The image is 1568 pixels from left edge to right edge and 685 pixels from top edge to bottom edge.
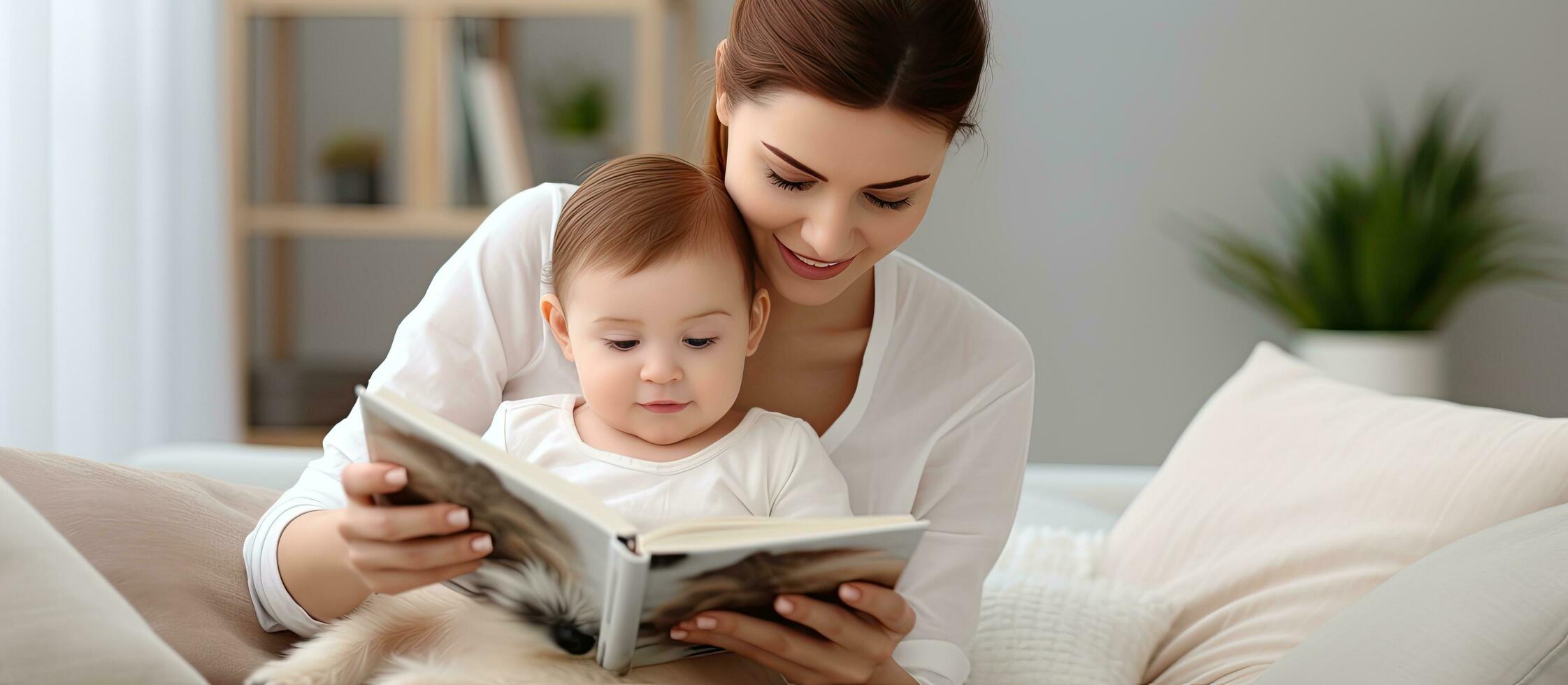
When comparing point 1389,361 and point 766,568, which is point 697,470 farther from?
point 1389,361

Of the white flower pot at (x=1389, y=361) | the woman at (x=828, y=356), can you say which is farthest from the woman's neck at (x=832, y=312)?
the white flower pot at (x=1389, y=361)

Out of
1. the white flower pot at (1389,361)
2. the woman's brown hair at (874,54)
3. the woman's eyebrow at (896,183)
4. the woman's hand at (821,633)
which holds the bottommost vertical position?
the white flower pot at (1389,361)

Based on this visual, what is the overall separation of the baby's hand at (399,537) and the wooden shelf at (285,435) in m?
2.57

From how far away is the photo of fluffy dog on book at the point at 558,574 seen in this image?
779 mm

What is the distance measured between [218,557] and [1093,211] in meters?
2.88

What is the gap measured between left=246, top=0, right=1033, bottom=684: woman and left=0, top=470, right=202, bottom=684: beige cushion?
16 cm

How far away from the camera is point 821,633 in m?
0.90

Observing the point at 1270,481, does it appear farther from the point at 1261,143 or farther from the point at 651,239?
the point at 1261,143

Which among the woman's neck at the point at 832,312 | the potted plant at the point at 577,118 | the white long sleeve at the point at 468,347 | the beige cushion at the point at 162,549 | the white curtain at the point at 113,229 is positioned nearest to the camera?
the beige cushion at the point at 162,549

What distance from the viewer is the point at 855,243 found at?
3.60 feet

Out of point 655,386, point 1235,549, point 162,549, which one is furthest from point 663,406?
point 1235,549

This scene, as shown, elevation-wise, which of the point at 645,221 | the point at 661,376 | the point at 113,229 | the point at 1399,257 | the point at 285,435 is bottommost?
the point at 285,435

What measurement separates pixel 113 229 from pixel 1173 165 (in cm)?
270

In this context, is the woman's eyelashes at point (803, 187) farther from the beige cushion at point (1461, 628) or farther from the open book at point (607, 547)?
the beige cushion at point (1461, 628)
